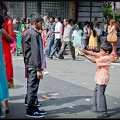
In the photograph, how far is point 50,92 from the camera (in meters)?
7.28

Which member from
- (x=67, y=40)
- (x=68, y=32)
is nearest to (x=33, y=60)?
(x=67, y=40)

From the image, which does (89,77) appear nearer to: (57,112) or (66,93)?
(66,93)

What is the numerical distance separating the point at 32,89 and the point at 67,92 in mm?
1979

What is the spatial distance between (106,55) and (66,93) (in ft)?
6.23

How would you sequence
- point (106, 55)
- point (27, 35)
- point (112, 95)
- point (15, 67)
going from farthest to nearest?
1. point (15, 67)
2. point (112, 95)
3. point (106, 55)
4. point (27, 35)

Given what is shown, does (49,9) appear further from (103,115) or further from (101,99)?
(103,115)

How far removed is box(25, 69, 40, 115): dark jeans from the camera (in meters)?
5.34

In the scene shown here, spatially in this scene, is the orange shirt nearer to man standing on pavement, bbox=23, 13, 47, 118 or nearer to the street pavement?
the street pavement

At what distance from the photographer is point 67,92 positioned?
7281 millimetres

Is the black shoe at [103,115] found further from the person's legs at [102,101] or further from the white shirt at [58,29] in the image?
the white shirt at [58,29]

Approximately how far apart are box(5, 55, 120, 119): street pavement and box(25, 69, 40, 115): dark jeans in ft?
0.60

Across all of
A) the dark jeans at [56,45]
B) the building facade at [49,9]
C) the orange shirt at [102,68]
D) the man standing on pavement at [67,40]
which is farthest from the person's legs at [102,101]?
the building facade at [49,9]

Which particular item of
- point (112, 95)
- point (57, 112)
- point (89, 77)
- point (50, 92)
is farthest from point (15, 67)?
point (57, 112)

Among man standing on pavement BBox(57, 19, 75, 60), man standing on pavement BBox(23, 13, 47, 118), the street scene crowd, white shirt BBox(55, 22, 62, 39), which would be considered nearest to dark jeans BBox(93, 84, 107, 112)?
the street scene crowd
